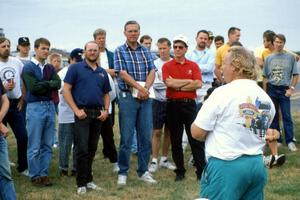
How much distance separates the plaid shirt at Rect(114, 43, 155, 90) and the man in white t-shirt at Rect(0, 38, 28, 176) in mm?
1498

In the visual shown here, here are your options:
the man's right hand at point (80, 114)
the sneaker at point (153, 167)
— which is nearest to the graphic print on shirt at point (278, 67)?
the sneaker at point (153, 167)

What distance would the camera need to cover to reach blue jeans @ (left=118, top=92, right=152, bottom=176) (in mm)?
6871

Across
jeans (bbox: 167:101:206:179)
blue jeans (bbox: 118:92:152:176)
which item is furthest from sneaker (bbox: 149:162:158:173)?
jeans (bbox: 167:101:206:179)

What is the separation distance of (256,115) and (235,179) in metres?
0.49

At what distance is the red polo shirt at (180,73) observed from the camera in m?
7.09

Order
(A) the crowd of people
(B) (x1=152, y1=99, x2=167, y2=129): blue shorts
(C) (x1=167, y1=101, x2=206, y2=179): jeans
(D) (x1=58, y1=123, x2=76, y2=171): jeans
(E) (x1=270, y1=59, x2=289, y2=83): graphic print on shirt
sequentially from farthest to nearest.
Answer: (E) (x1=270, y1=59, x2=289, y2=83): graphic print on shirt, (B) (x1=152, y1=99, x2=167, y2=129): blue shorts, (D) (x1=58, y1=123, x2=76, y2=171): jeans, (C) (x1=167, y1=101, x2=206, y2=179): jeans, (A) the crowd of people

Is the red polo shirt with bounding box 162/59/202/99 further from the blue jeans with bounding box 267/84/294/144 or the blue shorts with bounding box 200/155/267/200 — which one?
the blue shorts with bounding box 200/155/267/200

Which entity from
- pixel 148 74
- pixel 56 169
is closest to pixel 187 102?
pixel 148 74

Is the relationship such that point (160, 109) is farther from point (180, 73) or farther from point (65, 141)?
point (65, 141)

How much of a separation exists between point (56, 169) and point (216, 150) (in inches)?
192

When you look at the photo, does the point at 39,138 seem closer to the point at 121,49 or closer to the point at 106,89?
the point at 106,89

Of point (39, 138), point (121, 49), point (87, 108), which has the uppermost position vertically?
point (121, 49)

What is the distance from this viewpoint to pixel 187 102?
279 inches

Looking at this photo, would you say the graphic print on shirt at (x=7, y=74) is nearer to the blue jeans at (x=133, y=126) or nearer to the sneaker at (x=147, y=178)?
the blue jeans at (x=133, y=126)
